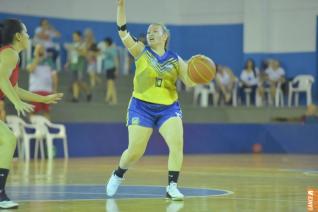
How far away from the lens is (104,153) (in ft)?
87.6

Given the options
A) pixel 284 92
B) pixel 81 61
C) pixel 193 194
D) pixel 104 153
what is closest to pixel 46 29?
pixel 81 61

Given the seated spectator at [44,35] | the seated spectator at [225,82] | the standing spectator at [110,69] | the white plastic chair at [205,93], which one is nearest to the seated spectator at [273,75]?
the seated spectator at [225,82]

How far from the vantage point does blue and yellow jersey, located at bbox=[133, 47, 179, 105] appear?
11664 mm

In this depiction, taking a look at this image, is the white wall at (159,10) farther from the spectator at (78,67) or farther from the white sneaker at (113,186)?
the white sneaker at (113,186)

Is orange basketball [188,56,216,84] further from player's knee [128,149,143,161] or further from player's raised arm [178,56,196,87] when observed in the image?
player's knee [128,149,143,161]

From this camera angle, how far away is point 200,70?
456 inches

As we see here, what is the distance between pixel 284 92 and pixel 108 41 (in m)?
7.58

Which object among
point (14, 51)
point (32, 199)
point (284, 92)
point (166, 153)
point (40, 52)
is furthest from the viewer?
point (284, 92)

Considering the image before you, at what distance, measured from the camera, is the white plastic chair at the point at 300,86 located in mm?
32362

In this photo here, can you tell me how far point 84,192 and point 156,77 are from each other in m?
2.06

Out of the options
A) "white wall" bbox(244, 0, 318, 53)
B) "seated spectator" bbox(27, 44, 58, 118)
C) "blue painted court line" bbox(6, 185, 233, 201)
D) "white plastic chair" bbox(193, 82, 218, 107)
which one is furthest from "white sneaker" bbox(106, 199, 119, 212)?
"white wall" bbox(244, 0, 318, 53)

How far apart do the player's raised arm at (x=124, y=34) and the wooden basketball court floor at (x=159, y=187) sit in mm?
2009

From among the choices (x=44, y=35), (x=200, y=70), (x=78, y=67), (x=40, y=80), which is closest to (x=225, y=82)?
(x=78, y=67)

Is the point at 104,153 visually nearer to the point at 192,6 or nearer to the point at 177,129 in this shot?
the point at 192,6
